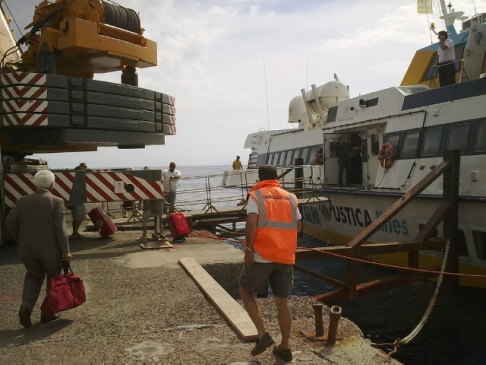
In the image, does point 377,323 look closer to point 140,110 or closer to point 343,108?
point 140,110

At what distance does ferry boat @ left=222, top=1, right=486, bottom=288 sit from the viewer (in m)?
8.97

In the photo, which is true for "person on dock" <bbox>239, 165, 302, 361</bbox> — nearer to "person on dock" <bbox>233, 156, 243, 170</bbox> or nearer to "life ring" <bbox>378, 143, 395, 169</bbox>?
"life ring" <bbox>378, 143, 395, 169</bbox>

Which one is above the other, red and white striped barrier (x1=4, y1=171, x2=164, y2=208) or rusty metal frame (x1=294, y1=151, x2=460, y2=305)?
red and white striped barrier (x1=4, y1=171, x2=164, y2=208)

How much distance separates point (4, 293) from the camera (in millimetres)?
5609

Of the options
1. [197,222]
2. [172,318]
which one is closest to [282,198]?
[172,318]

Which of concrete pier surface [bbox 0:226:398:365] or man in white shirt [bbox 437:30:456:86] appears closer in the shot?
concrete pier surface [bbox 0:226:398:365]

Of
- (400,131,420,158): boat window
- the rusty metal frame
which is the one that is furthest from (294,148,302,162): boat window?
the rusty metal frame

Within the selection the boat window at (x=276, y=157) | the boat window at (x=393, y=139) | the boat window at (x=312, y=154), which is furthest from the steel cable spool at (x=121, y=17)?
the boat window at (x=276, y=157)

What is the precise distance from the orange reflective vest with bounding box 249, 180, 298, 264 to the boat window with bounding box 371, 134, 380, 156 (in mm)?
9578

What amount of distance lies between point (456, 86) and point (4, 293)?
906cm

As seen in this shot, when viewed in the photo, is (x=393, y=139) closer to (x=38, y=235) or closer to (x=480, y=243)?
(x=480, y=243)

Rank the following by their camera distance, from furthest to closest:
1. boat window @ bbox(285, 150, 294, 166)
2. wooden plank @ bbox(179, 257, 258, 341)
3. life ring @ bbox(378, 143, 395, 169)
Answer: boat window @ bbox(285, 150, 294, 166) < life ring @ bbox(378, 143, 395, 169) < wooden plank @ bbox(179, 257, 258, 341)

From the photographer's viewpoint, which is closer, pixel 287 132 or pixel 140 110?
pixel 140 110

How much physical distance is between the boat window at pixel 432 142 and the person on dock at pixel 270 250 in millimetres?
7071
